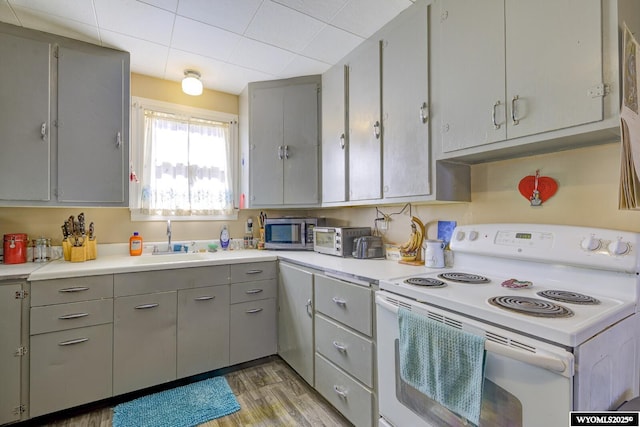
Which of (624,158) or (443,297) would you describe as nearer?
(624,158)

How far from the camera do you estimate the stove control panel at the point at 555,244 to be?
3.52 ft

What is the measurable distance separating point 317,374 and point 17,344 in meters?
1.70

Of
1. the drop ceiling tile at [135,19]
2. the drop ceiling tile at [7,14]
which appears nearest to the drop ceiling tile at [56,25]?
the drop ceiling tile at [7,14]

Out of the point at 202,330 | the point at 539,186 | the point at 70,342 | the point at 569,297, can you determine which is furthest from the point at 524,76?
the point at 70,342

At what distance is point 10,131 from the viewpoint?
184cm

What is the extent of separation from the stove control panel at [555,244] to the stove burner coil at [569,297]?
138 mm

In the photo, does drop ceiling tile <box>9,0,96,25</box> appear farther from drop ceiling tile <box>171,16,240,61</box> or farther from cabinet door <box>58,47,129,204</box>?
drop ceiling tile <box>171,16,240,61</box>

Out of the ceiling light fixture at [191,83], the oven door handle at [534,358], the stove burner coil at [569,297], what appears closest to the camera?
the oven door handle at [534,358]

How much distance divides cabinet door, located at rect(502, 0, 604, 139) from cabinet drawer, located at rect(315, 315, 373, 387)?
122 centimetres

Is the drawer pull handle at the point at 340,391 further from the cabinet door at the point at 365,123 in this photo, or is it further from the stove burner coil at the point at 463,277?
the cabinet door at the point at 365,123

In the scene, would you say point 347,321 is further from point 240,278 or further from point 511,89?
point 511,89

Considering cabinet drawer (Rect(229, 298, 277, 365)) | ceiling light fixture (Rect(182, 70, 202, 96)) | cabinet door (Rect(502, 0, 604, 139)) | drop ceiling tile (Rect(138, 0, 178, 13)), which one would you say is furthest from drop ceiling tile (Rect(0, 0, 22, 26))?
cabinet door (Rect(502, 0, 604, 139))

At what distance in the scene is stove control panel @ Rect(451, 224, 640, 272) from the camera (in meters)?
1.07

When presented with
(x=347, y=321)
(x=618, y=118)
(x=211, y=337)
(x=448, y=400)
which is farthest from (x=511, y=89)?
(x=211, y=337)
